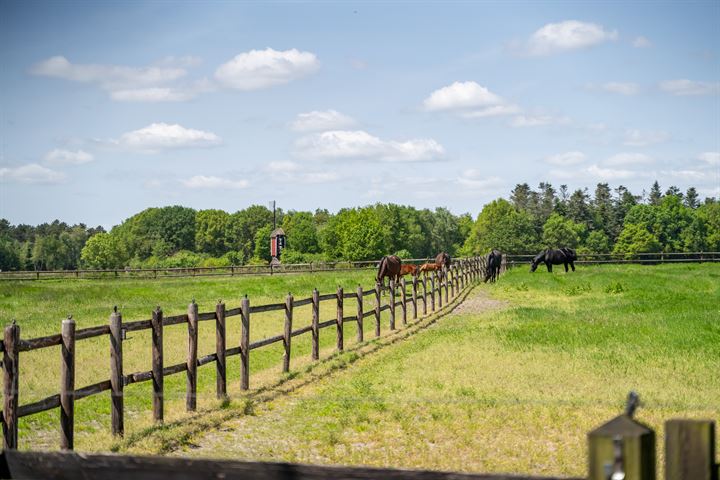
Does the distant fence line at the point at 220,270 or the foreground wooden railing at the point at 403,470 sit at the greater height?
the foreground wooden railing at the point at 403,470

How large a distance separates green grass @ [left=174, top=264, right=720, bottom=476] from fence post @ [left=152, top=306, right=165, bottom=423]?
889 mm

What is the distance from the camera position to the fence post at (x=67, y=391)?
8.55 metres

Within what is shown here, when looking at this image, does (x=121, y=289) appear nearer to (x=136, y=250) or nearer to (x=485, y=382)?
(x=485, y=382)

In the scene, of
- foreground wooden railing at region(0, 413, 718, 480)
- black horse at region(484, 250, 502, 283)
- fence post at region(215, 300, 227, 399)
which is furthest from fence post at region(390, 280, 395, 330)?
black horse at region(484, 250, 502, 283)

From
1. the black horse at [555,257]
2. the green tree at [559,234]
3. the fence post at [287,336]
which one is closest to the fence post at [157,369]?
the fence post at [287,336]

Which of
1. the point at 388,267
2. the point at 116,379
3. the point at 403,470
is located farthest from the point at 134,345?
the point at 403,470

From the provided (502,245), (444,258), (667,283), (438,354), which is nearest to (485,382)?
(438,354)

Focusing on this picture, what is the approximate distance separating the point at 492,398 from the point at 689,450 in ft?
26.5

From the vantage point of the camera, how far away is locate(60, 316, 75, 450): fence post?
855cm

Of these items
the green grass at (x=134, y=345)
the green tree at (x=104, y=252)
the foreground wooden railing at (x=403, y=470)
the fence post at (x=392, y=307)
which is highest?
the green tree at (x=104, y=252)

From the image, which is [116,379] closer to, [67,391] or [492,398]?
[67,391]

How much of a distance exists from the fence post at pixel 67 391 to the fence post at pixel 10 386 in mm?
559

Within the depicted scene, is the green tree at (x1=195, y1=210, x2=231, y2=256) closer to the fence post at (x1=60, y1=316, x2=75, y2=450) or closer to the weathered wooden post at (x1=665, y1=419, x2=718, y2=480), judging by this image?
the fence post at (x1=60, y1=316, x2=75, y2=450)

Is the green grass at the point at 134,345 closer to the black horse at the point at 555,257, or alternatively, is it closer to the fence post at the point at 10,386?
the fence post at the point at 10,386
